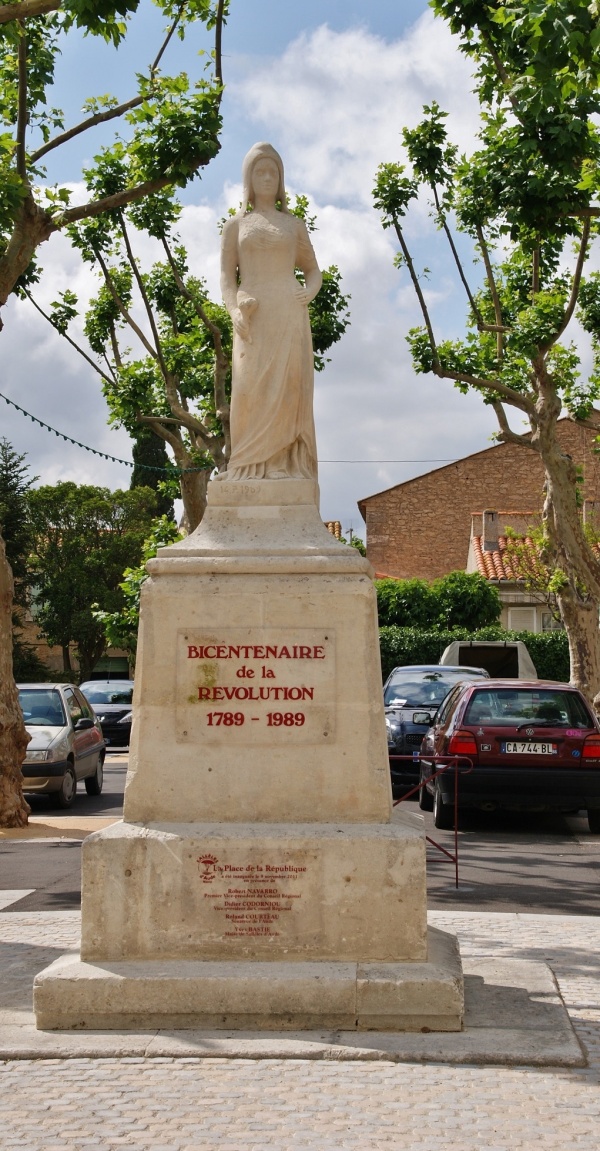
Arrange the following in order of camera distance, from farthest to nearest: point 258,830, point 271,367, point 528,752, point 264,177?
point 528,752 → point 264,177 → point 271,367 → point 258,830

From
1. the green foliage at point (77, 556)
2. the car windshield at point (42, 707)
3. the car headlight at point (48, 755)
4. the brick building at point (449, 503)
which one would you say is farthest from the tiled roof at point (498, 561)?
the car headlight at point (48, 755)

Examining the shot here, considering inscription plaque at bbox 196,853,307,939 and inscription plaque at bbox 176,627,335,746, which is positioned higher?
inscription plaque at bbox 176,627,335,746

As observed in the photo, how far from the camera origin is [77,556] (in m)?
53.8

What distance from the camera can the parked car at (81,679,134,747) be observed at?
3119 cm

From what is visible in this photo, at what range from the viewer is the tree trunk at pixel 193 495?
2373 centimetres

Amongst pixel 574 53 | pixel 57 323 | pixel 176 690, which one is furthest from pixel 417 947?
pixel 57 323

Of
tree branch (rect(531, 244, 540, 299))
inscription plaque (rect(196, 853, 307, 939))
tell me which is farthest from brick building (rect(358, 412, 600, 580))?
inscription plaque (rect(196, 853, 307, 939))

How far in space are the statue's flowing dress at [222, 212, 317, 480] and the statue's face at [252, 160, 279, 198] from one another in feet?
0.46

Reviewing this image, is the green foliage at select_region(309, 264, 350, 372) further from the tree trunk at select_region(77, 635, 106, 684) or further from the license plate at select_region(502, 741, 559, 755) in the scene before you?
the tree trunk at select_region(77, 635, 106, 684)

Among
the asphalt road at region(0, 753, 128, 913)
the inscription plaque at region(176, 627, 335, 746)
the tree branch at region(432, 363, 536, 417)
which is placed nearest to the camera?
the inscription plaque at region(176, 627, 335, 746)

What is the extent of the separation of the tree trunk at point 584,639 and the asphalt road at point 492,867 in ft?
25.9

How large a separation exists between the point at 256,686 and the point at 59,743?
1114 centimetres

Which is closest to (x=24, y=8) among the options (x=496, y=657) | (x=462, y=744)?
(x=462, y=744)

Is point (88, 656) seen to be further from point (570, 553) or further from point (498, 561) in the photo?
point (570, 553)
